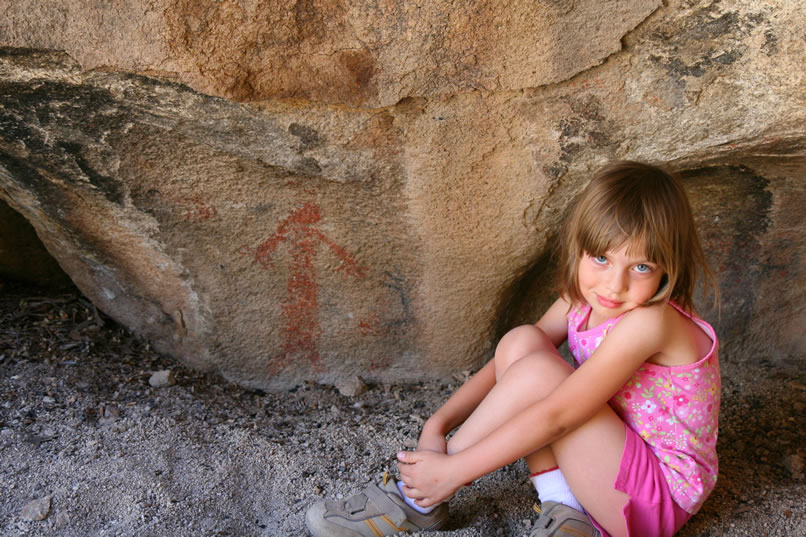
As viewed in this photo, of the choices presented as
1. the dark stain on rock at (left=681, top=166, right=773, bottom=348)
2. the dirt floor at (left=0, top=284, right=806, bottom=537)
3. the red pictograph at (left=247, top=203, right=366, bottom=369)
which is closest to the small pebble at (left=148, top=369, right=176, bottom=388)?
the dirt floor at (left=0, top=284, right=806, bottom=537)

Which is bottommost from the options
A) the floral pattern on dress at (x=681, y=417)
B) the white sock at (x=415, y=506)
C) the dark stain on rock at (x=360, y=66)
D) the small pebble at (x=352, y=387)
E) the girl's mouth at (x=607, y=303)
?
the small pebble at (x=352, y=387)

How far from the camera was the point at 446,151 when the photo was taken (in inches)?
60.2

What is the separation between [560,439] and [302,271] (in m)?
0.84

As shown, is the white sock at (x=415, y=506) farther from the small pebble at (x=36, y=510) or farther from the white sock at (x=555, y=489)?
the small pebble at (x=36, y=510)

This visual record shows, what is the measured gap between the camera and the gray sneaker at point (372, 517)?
1310 mm

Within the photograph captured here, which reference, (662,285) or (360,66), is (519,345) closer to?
(662,285)

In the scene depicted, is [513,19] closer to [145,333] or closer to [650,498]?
[650,498]

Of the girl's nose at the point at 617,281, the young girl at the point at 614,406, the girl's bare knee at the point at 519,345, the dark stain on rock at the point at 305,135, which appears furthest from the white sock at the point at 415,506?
the dark stain on rock at the point at 305,135

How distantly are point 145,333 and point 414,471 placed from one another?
43.2 inches

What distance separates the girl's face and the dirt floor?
0.46 m

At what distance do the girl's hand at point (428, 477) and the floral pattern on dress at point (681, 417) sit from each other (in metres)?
0.33

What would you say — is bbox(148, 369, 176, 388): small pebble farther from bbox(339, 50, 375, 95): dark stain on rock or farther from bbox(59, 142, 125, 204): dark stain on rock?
bbox(339, 50, 375, 95): dark stain on rock

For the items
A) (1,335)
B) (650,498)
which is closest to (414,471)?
(650,498)

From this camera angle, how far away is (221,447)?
162 centimetres
